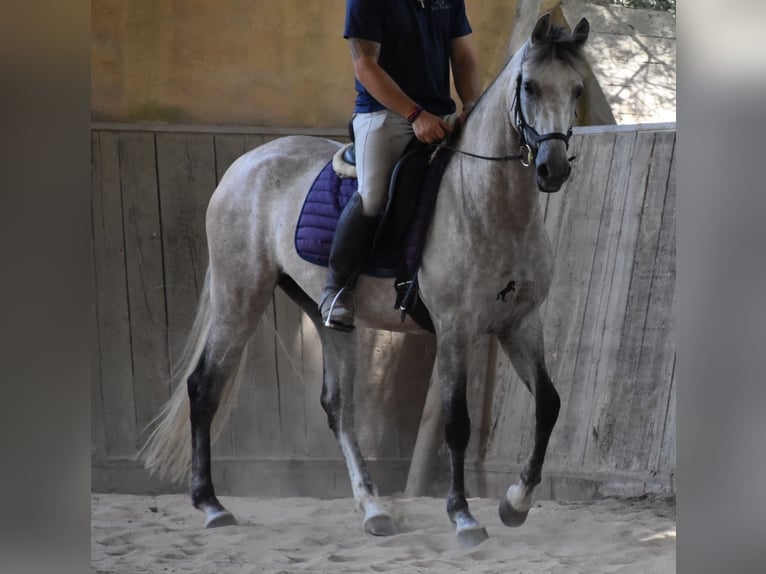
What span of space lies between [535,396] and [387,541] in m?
0.66

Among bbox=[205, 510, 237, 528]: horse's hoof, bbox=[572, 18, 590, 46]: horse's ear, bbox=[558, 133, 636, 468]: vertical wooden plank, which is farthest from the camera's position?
bbox=[558, 133, 636, 468]: vertical wooden plank

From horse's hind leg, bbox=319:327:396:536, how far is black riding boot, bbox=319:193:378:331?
0.40 m

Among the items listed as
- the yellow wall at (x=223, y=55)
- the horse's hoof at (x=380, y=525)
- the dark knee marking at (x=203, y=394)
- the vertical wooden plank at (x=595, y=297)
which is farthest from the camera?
the yellow wall at (x=223, y=55)

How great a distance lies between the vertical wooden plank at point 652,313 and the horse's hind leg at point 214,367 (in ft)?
4.27

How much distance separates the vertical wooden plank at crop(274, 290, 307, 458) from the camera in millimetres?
4539

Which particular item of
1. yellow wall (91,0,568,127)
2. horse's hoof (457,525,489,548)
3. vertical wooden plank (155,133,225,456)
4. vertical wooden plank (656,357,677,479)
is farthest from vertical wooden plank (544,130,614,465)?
vertical wooden plank (155,133,225,456)

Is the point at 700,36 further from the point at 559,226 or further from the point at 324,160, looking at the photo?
the point at 559,226

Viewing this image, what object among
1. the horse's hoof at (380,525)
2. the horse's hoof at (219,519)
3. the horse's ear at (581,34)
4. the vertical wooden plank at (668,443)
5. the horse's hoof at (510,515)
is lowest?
the horse's hoof at (219,519)

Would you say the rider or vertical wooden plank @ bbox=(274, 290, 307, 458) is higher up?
the rider

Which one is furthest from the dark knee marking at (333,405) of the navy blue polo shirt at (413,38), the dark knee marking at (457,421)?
the navy blue polo shirt at (413,38)

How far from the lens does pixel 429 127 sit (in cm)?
334

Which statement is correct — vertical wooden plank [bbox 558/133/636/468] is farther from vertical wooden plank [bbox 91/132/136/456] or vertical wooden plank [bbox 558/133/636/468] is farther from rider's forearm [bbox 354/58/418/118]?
vertical wooden plank [bbox 91/132/136/456]

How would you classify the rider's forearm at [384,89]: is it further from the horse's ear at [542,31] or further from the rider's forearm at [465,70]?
the horse's ear at [542,31]

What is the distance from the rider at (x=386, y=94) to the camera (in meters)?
3.37
